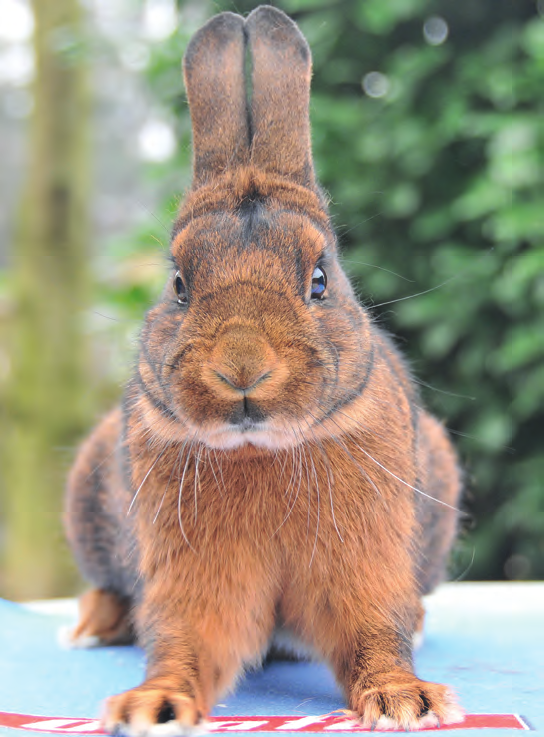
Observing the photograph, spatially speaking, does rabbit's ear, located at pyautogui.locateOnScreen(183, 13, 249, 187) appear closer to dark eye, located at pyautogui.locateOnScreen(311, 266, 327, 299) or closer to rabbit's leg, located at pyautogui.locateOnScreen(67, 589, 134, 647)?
dark eye, located at pyautogui.locateOnScreen(311, 266, 327, 299)

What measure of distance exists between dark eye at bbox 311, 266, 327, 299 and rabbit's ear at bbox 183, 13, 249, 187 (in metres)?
0.33

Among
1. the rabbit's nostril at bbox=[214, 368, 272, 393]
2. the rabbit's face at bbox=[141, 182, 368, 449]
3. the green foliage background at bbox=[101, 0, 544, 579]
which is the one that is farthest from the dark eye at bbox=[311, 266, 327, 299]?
the green foliage background at bbox=[101, 0, 544, 579]

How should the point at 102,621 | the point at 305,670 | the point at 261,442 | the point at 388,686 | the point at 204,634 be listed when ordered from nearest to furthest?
the point at 261,442
the point at 388,686
the point at 204,634
the point at 305,670
the point at 102,621

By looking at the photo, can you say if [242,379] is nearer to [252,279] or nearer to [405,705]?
[252,279]

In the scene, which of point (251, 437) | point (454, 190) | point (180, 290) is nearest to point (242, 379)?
point (251, 437)

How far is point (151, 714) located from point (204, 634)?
271mm

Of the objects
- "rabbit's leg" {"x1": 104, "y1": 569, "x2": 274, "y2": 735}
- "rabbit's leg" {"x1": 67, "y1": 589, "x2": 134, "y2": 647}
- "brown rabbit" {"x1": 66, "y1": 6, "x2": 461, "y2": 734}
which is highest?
"brown rabbit" {"x1": 66, "y1": 6, "x2": 461, "y2": 734}

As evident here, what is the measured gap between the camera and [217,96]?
7.14 ft

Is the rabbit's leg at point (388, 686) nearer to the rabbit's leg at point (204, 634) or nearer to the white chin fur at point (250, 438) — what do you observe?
the rabbit's leg at point (204, 634)

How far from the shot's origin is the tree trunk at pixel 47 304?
602cm

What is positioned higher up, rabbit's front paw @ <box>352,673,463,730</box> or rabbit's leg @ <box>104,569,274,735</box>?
rabbit's leg @ <box>104,569,274,735</box>

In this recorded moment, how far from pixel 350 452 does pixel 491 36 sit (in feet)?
8.51

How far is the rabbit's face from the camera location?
1661 mm

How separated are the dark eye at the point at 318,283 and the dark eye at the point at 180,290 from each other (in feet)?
0.87
